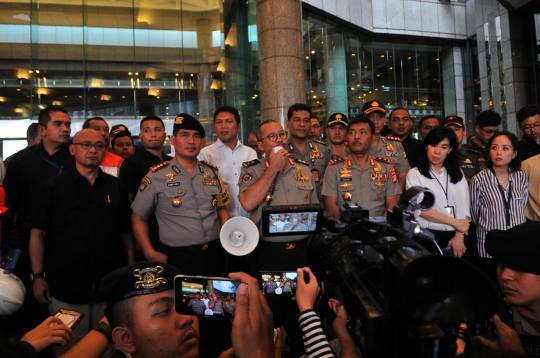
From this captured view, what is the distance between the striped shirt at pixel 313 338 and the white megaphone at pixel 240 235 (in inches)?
58.0

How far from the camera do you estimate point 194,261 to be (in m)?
3.25

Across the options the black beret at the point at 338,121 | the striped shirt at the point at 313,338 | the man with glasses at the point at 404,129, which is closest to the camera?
the striped shirt at the point at 313,338

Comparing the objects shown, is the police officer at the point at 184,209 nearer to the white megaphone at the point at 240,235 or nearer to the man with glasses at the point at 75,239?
the man with glasses at the point at 75,239

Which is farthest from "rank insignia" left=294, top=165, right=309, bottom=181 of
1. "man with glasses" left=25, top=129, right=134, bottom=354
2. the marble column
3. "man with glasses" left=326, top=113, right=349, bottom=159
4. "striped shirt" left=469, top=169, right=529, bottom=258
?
the marble column

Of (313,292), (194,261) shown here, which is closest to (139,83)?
(194,261)

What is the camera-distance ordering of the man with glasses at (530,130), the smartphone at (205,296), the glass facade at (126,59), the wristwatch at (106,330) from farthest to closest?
the glass facade at (126,59)
the man with glasses at (530,130)
the wristwatch at (106,330)
the smartphone at (205,296)

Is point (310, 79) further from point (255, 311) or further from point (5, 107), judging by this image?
point (255, 311)

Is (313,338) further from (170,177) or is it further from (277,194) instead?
(170,177)

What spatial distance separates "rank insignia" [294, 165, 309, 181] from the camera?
3.56 meters

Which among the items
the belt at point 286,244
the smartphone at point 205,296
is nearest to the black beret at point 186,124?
the belt at point 286,244

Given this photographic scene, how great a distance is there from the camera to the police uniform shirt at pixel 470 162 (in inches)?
182

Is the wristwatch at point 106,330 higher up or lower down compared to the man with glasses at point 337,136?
lower down

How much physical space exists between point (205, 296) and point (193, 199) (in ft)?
6.16

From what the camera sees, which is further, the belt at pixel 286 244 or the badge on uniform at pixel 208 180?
the badge on uniform at pixel 208 180
